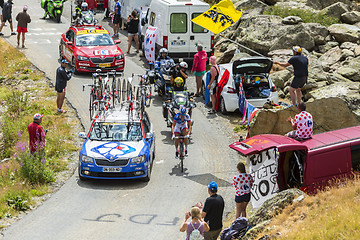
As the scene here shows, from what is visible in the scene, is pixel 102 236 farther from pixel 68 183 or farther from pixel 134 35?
pixel 134 35

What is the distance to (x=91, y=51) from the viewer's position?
25922 mm

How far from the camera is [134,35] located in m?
30.1

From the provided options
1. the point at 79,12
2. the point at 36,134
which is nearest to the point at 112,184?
the point at 36,134

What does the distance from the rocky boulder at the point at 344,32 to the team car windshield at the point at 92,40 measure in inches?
388

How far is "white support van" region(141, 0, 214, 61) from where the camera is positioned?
86.1ft

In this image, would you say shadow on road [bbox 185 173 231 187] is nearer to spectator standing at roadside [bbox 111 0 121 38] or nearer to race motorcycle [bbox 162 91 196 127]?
race motorcycle [bbox 162 91 196 127]

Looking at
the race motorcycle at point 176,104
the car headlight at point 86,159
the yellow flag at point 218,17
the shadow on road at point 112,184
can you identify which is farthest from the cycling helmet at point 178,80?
the car headlight at point 86,159

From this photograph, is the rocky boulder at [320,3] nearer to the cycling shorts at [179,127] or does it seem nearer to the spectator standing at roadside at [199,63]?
the spectator standing at roadside at [199,63]

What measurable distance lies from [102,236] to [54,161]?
494 centimetres

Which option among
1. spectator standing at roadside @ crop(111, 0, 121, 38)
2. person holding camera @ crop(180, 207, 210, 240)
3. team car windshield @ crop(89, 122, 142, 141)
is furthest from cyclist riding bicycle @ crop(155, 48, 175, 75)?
person holding camera @ crop(180, 207, 210, 240)

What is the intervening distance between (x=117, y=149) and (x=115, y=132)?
802 mm

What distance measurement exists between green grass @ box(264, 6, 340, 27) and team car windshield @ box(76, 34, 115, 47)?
29.7 ft

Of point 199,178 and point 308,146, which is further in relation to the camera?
point 199,178

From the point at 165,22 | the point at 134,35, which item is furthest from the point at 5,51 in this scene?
the point at 165,22
